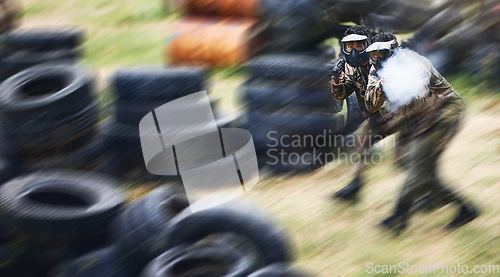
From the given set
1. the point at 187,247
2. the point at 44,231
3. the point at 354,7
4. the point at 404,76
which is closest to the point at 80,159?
the point at 44,231

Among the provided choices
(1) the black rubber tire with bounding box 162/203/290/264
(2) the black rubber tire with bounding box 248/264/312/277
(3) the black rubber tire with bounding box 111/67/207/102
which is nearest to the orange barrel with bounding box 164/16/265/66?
(3) the black rubber tire with bounding box 111/67/207/102

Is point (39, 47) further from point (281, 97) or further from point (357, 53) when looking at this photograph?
point (357, 53)

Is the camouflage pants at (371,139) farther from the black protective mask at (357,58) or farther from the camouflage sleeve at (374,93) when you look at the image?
the black protective mask at (357,58)

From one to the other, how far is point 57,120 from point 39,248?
1.62m

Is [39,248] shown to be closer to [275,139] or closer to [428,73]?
[275,139]

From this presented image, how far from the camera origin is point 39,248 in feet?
16.2

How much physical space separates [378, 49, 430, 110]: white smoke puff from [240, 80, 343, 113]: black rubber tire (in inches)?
43.0

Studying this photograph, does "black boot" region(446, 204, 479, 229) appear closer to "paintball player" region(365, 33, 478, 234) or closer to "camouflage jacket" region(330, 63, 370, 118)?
"paintball player" region(365, 33, 478, 234)

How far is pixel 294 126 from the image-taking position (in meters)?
6.06

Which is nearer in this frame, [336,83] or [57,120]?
[336,83]

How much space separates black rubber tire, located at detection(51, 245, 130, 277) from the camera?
15.3 feet

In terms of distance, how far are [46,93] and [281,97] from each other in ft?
8.48

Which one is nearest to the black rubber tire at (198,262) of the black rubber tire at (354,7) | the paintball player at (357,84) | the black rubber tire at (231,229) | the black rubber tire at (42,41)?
the black rubber tire at (231,229)

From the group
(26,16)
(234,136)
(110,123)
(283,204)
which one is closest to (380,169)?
(283,204)
